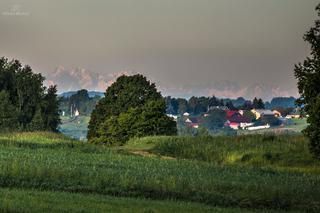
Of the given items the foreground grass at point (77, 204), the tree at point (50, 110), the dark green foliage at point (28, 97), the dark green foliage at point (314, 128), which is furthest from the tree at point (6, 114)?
the foreground grass at point (77, 204)

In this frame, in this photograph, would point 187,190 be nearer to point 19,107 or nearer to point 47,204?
point 47,204

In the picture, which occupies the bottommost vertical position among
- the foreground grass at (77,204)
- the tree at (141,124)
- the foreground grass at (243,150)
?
the foreground grass at (77,204)

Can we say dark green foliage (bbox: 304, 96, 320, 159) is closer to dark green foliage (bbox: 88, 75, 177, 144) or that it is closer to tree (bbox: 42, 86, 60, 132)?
dark green foliage (bbox: 88, 75, 177, 144)

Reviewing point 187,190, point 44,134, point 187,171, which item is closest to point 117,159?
point 187,171

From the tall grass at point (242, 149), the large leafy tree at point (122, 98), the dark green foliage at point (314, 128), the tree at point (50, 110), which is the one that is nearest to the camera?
the dark green foliage at point (314, 128)

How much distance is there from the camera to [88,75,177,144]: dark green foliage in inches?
3359

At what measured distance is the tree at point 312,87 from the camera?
36688mm

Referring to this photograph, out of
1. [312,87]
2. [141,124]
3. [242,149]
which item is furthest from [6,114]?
[312,87]

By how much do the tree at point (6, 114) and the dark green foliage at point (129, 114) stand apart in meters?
13.2

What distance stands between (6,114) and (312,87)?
73655mm

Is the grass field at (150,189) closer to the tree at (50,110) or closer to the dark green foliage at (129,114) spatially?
the dark green foliage at (129,114)

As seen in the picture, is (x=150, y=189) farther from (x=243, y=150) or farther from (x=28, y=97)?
(x=28, y=97)

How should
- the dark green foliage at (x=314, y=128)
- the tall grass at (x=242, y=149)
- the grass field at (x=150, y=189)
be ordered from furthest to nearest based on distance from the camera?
the tall grass at (x=242, y=149) → the dark green foliage at (x=314, y=128) → the grass field at (x=150, y=189)

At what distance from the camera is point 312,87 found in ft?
121
